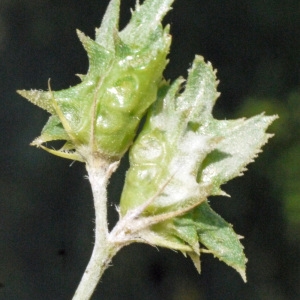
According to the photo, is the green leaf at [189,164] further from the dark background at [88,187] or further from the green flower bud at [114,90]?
the dark background at [88,187]

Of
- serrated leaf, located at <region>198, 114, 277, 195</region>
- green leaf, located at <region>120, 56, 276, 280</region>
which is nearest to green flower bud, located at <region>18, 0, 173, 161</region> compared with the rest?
green leaf, located at <region>120, 56, 276, 280</region>

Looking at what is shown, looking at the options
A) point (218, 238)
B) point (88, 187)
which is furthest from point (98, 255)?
point (88, 187)

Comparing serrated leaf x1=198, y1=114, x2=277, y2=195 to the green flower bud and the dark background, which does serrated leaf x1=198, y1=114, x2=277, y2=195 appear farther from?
the dark background

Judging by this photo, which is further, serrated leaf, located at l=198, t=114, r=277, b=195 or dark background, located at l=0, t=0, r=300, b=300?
dark background, located at l=0, t=0, r=300, b=300

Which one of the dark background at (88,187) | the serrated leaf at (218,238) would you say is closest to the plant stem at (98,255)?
the serrated leaf at (218,238)

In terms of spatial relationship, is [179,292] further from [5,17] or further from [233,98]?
[5,17]

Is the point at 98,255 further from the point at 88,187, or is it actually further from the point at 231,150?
the point at 88,187

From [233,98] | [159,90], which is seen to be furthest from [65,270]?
[159,90]
